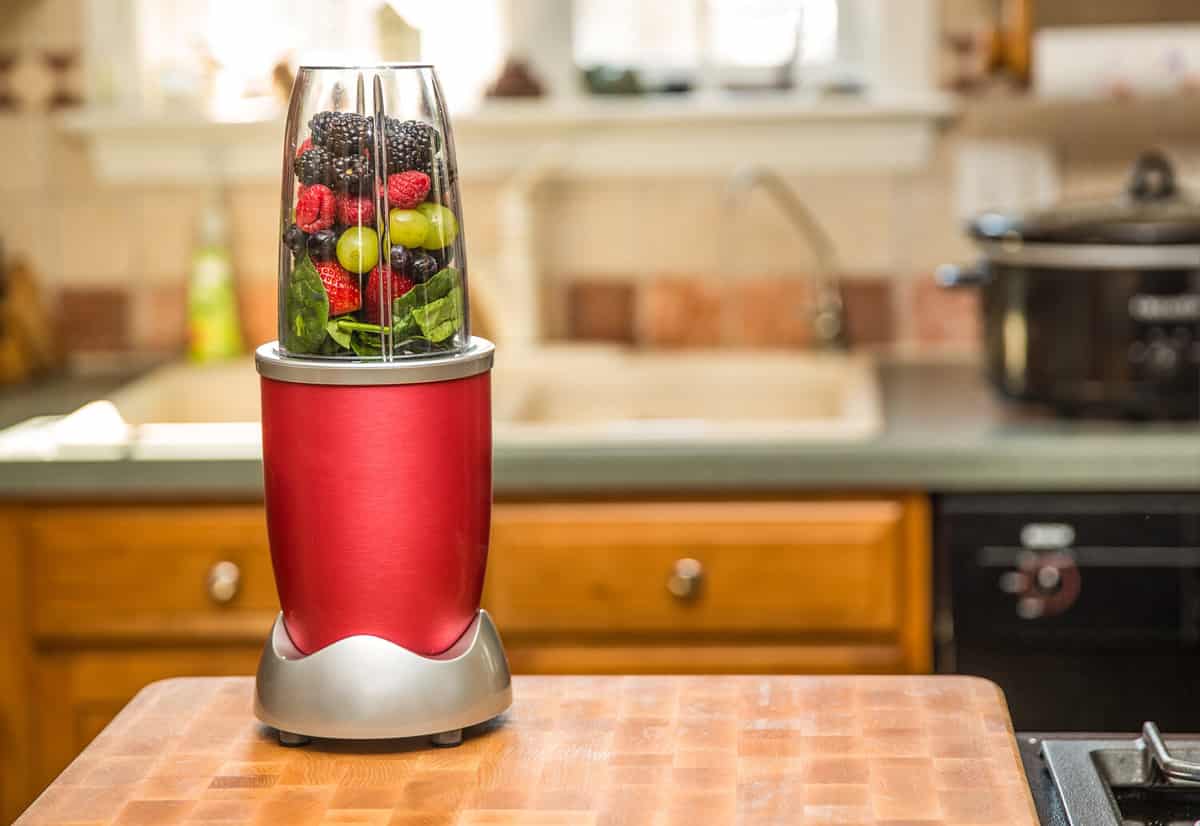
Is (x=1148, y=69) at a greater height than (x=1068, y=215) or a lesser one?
greater

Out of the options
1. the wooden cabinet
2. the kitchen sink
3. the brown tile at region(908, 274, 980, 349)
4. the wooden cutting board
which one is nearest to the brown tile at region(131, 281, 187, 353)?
the kitchen sink

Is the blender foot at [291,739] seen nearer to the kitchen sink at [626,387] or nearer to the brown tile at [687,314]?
the kitchen sink at [626,387]

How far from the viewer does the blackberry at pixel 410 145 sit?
3.56 feet

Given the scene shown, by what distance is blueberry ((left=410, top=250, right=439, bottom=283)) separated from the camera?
1088 millimetres

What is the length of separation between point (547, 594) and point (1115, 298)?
79 centimetres

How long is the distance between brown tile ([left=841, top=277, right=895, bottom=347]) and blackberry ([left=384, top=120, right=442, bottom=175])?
1822 millimetres

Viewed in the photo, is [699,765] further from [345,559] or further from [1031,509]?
[1031,509]

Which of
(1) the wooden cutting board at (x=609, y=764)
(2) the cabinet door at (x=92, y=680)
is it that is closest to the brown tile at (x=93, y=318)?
(2) the cabinet door at (x=92, y=680)

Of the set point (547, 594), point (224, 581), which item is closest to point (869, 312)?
point (547, 594)

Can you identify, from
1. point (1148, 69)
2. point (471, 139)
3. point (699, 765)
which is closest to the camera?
point (699, 765)

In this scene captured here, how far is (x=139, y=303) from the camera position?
2938mm

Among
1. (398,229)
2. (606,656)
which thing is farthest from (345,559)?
(606,656)

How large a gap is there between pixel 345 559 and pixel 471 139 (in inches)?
71.7

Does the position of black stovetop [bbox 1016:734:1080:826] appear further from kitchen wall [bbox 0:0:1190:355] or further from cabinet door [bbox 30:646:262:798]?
kitchen wall [bbox 0:0:1190:355]
